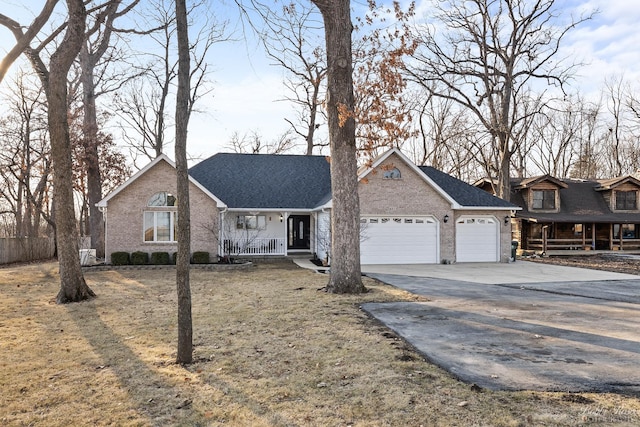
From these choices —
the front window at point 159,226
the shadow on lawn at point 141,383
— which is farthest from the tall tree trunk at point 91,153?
the shadow on lawn at point 141,383

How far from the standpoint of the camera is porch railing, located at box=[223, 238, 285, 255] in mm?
21719

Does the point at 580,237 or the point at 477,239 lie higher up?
the point at 477,239

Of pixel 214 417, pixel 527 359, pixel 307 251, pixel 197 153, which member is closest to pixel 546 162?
pixel 307 251

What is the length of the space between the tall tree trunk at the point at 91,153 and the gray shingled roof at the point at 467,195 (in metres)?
17.4

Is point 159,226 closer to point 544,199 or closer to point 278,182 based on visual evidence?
point 278,182

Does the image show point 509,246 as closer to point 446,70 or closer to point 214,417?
point 446,70

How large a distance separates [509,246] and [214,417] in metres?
19.0

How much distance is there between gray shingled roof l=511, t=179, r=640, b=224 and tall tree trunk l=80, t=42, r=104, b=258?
24.7 m

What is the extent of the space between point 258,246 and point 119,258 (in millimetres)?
6679

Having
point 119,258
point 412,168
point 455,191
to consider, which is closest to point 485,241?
point 455,191

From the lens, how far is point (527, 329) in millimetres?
7328

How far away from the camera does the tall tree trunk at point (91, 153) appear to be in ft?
71.5

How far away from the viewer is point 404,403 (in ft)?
14.1

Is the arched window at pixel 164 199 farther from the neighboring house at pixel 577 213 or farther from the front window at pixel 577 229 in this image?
the front window at pixel 577 229
